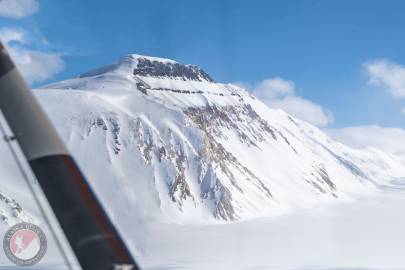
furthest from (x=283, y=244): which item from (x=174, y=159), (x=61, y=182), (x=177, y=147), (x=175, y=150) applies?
(x=61, y=182)

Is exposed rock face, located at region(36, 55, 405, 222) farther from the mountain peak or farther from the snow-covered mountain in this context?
the mountain peak

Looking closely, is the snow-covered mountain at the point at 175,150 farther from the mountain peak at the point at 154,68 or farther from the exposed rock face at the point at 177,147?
the mountain peak at the point at 154,68

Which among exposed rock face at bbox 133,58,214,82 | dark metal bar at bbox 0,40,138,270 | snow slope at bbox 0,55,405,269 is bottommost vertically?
dark metal bar at bbox 0,40,138,270

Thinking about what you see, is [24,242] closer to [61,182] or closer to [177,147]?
[61,182]

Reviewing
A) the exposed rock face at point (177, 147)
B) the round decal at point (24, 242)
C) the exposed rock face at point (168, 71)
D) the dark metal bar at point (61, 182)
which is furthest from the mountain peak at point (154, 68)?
the dark metal bar at point (61, 182)

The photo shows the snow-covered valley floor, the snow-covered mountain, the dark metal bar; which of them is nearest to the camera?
the dark metal bar

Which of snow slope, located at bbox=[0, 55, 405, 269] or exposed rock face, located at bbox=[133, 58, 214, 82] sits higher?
exposed rock face, located at bbox=[133, 58, 214, 82]

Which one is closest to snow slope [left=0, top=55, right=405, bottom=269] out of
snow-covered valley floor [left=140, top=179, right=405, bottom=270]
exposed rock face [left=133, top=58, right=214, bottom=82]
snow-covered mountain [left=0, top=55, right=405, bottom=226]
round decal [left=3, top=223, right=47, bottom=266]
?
snow-covered mountain [left=0, top=55, right=405, bottom=226]

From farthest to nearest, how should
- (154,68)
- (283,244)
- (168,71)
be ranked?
1. (168,71)
2. (154,68)
3. (283,244)
